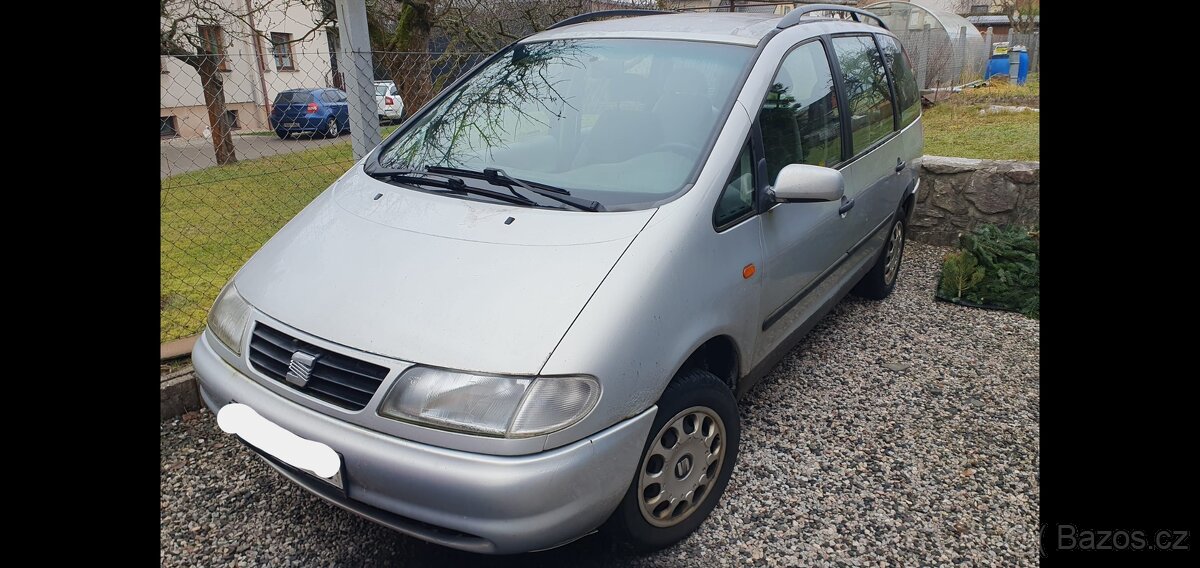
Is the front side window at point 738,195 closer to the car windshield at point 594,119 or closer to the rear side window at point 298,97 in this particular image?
the car windshield at point 594,119

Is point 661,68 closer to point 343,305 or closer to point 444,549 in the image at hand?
point 343,305

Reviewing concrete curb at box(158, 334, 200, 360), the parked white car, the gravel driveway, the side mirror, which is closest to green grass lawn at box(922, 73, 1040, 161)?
the gravel driveway

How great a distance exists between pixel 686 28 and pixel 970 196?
369 cm

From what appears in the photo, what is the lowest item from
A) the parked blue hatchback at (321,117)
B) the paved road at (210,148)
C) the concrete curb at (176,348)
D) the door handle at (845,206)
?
the concrete curb at (176,348)

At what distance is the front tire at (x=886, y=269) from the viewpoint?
4695 mm

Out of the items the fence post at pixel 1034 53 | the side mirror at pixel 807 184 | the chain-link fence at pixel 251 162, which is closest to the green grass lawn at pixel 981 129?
the chain-link fence at pixel 251 162

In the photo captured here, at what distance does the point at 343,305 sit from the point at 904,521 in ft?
7.11

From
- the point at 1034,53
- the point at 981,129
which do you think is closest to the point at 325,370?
the point at 981,129

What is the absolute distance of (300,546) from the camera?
8.36 feet

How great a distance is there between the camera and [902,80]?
15.1 ft

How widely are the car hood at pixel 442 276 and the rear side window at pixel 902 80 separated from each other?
9.17 feet

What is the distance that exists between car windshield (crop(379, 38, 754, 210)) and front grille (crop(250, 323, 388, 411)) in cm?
99

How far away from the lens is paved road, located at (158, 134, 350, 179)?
6.37 meters

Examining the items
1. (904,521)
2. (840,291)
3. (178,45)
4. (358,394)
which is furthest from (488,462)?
(178,45)
